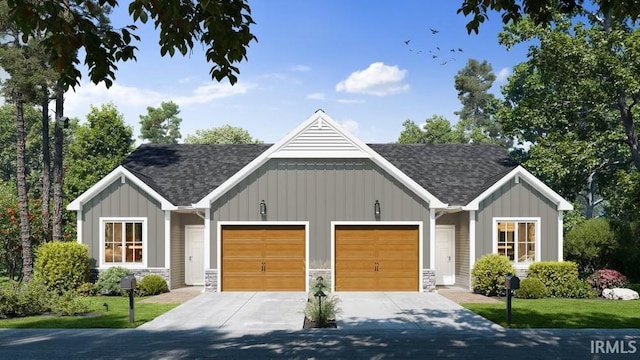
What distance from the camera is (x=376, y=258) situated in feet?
71.3

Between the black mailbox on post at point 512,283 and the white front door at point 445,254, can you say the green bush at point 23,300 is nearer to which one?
the black mailbox on post at point 512,283

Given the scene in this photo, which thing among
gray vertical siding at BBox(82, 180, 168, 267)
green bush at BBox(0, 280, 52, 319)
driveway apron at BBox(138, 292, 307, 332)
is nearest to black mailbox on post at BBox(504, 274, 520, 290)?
driveway apron at BBox(138, 292, 307, 332)

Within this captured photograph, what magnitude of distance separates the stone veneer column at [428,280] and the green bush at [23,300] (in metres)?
12.0

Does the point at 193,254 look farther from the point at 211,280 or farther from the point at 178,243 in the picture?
the point at 211,280

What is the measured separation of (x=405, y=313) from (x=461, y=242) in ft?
26.6

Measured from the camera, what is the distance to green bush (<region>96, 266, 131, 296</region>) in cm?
2105

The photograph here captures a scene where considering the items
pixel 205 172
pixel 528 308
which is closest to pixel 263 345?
pixel 528 308

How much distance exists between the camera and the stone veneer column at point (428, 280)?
70.2 feet

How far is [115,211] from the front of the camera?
2236 cm

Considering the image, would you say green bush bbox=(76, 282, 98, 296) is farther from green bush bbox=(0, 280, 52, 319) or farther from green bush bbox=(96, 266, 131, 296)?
green bush bbox=(0, 280, 52, 319)

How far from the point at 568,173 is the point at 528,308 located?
10.7 metres

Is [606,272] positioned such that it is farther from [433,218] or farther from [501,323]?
[501,323]

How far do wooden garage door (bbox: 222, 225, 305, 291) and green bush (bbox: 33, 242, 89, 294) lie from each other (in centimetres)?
495

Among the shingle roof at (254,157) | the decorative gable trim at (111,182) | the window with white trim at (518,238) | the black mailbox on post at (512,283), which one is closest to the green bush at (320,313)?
the black mailbox on post at (512,283)
